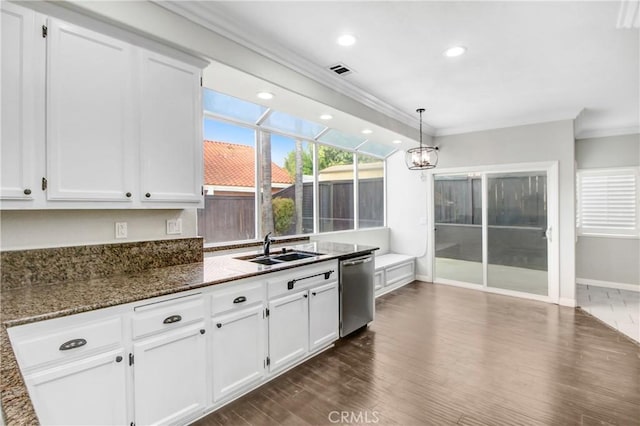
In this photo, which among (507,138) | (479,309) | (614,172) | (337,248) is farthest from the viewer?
(614,172)

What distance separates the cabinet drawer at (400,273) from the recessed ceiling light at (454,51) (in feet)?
10.9

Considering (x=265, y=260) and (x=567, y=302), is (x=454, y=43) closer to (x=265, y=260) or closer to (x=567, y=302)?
(x=265, y=260)

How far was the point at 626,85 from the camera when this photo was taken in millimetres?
3582

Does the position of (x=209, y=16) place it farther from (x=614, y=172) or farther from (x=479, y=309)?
(x=614, y=172)

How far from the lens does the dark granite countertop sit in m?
0.89

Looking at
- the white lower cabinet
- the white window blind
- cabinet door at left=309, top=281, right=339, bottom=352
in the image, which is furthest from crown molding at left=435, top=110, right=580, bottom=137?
the white lower cabinet

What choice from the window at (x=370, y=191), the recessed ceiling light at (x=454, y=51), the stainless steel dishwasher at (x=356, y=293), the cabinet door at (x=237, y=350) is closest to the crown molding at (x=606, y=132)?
the window at (x=370, y=191)

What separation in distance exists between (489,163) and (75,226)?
5.55 meters

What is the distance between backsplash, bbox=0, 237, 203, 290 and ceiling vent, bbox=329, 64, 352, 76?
212 cm

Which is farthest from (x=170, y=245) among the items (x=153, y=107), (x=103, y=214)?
(x=153, y=107)

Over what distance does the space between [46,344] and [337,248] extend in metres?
2.72

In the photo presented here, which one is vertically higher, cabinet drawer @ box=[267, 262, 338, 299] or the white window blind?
the white window blind

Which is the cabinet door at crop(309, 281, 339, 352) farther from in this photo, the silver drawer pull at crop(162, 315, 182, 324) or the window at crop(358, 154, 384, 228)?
the window at crop(358, 154, 384, 228)

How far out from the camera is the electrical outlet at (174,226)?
101 inches
